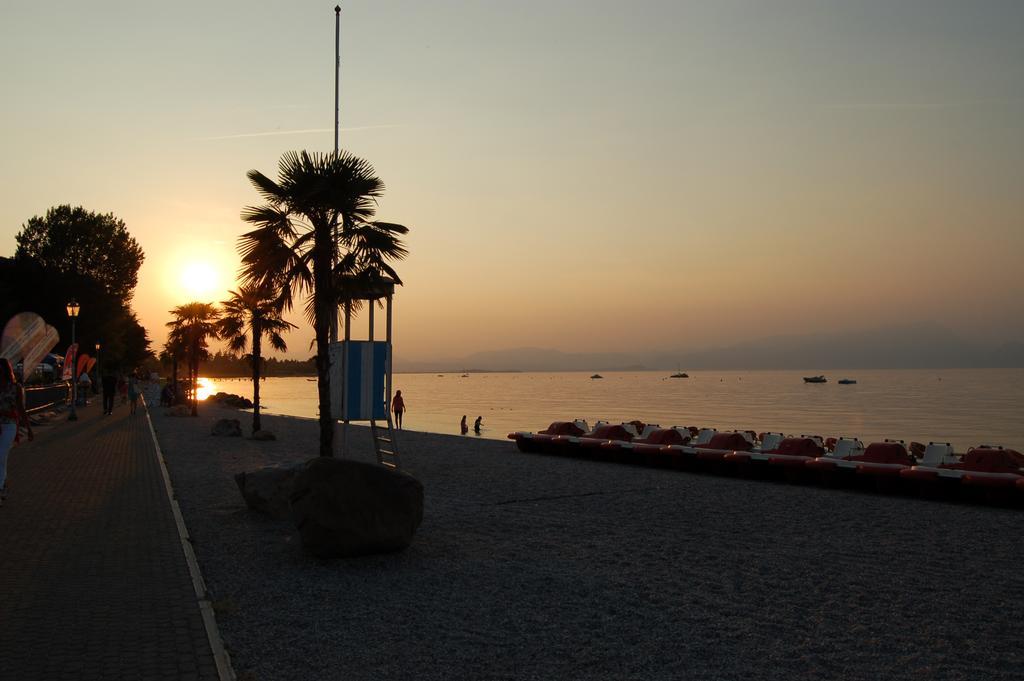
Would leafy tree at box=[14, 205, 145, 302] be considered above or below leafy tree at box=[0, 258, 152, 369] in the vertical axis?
above

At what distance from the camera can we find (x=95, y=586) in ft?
25.8

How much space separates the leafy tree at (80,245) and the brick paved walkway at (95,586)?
205ft

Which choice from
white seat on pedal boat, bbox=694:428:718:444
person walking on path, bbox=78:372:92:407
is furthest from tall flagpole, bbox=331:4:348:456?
person walking on path, bbox=78:372:92:407

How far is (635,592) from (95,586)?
519cm

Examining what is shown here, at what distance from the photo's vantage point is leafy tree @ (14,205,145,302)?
70.6 m

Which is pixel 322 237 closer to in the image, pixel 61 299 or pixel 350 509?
pixel 350 509

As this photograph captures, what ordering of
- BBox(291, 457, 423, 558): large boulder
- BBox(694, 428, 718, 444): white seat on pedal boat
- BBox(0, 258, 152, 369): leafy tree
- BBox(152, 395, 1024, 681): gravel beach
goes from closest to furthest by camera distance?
BBox(152, 395, 1024, 681): gravel beach, BBox(291, 457, 423, 558): large boulder, BBox(694, 428, 718, 444): white seat on pedal boat, BBox(0, 258, 152, 369): leafy tree

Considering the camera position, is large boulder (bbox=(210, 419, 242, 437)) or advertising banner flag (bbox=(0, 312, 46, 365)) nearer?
advertising banner flag (bbox=(0, 312, 46, 365))

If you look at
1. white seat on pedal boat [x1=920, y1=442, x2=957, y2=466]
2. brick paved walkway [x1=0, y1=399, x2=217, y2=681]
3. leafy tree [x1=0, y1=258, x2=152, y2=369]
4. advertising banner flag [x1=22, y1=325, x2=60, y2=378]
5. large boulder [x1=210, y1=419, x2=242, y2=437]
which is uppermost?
leafy tree [x1=0, y1=258, x2=152, y2=369]

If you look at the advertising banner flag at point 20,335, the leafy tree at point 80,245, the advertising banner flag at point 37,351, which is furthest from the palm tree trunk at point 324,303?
the leafy tree at point 80,245

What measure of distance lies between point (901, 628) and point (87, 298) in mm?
69436

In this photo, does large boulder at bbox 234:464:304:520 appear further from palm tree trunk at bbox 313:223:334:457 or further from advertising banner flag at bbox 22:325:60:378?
advertising banner flag at bbox 22:325:60:378

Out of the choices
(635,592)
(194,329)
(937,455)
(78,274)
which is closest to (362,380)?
(635,592)

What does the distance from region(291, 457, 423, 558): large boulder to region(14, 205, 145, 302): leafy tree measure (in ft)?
229
